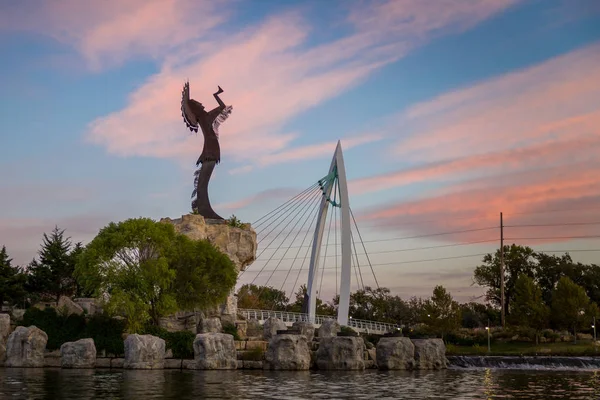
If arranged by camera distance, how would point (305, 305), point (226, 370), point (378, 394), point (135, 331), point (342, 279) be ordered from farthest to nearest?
point (305, 305)
point (342, 279)
point (135, 331)
point (226, 370)
point (378, 394)

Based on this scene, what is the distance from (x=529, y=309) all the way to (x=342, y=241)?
24728 millimetres

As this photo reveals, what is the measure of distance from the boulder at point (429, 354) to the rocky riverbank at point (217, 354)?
0.12 metres

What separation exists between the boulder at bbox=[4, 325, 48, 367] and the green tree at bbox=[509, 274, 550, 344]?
51.9m

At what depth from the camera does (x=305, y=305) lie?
234 ft

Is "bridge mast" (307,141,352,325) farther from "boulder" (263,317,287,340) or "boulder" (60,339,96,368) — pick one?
"boulder" (60,339,96,368)

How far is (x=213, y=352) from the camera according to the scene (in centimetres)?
4428

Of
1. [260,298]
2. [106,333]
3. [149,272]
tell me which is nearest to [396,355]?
[149,272]

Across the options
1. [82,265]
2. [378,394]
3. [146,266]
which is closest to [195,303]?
[146,266]

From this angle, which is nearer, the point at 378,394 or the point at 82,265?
the point at 378,394

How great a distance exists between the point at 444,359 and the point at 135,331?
78.2 ft

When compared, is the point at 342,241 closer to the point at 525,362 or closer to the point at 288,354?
the point at 525,362

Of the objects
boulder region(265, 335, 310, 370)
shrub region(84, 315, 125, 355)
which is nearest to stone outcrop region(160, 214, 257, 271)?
shrub region(84, 315, 125, 355)

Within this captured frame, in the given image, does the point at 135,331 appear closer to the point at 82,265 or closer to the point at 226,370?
the point at 82,265

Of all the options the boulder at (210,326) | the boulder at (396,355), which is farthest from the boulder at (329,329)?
the boulder at (210,326)
